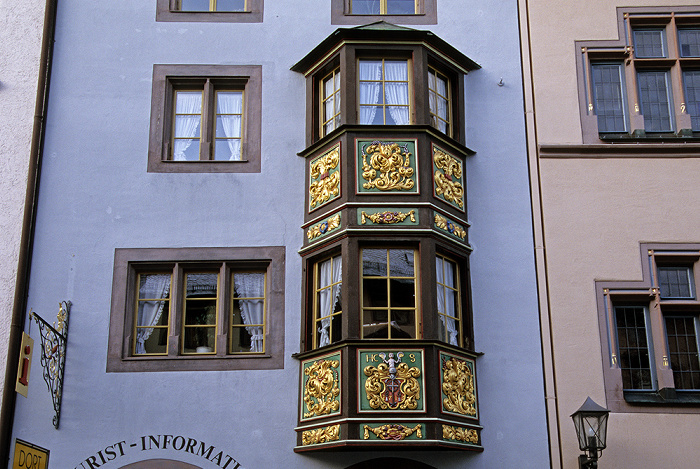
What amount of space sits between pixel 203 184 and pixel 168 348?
102 inches

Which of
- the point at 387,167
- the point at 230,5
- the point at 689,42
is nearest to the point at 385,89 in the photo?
the point at 387,167

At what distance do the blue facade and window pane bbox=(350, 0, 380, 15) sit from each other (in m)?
0.49

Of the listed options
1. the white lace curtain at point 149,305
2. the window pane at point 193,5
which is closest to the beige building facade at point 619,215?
the window pane at point 193,5

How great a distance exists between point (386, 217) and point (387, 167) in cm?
78

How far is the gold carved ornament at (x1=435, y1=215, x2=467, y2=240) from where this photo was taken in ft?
45.6

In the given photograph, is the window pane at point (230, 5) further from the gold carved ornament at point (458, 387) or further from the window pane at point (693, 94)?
the window pane at point (693, 94)

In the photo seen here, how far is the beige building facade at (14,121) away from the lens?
14.1 meters

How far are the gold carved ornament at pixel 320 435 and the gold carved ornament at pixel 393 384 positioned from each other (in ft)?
1.96

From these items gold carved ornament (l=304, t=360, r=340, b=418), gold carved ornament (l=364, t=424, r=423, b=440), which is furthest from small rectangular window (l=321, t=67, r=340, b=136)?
gold carved ornament (l=364, t=424, r=423, b=440)

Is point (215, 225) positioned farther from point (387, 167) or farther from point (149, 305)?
point (387, 167)

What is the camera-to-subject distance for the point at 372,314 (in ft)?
43.8

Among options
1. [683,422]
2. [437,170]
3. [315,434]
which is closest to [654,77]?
[437,170]

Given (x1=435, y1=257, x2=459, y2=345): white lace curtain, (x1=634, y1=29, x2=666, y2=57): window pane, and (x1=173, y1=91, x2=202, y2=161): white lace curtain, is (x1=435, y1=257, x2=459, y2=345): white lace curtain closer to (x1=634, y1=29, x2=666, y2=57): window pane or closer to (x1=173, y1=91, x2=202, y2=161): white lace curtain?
(x1=173, y1=91, x2=202, y2=161): white lace curtain

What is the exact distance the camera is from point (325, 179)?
1427cm
